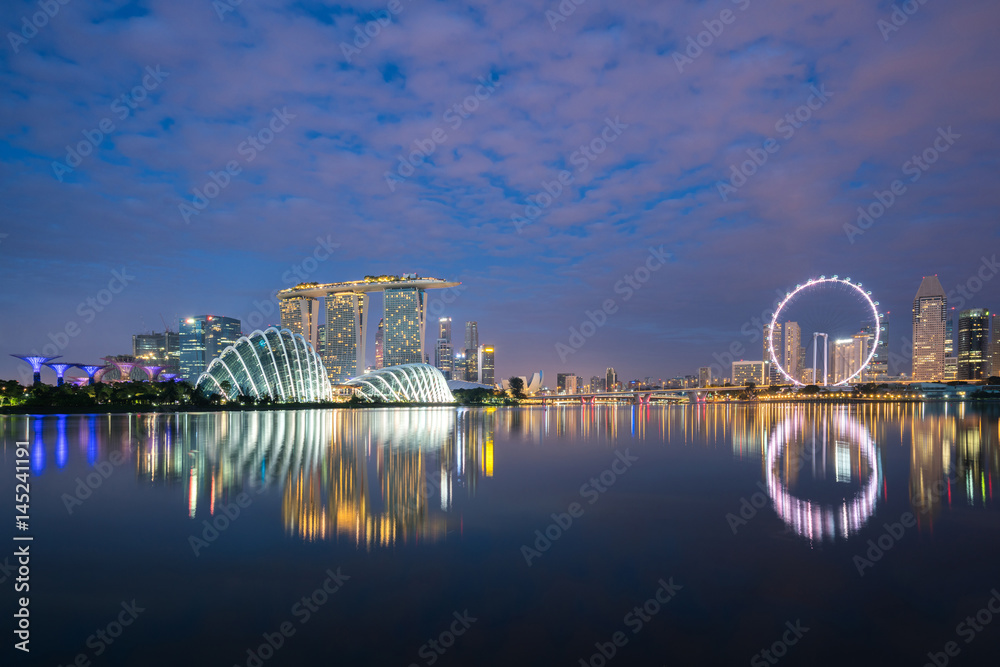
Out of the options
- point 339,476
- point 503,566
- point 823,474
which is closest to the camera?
point 503,566

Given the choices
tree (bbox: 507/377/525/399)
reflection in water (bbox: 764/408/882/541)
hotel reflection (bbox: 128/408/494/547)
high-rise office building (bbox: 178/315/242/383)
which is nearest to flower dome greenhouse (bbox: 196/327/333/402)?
hotel reflection (bbox: 128/408/494/547)

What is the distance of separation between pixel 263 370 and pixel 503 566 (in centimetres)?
7822

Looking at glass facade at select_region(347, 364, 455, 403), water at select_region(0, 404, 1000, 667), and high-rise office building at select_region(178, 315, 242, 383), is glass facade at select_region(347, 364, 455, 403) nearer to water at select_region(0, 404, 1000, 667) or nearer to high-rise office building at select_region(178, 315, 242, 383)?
water at select_region(0, 404, 1000, 667)

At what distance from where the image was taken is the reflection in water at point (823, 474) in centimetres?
1177

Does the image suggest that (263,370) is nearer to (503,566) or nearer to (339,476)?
(339,476)

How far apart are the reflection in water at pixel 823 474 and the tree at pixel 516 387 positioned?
464 ft

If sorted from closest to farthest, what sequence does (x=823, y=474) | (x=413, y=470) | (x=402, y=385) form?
(x=823, y=474) → (x=413, y=470) → (x=402, y=385)

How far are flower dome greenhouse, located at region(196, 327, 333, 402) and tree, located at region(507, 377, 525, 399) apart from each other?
91.2 m

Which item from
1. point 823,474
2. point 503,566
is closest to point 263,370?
point 823,474

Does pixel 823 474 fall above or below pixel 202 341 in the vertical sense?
below

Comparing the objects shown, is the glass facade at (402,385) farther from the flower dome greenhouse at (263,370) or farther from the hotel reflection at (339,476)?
the hotel reflection at (339,476)

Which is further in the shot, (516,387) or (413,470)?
(516,387)

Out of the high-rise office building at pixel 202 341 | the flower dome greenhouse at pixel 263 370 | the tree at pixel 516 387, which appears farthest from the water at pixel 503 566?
the high-rise office building at pixel 202 341

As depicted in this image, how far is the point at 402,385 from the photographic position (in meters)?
108
